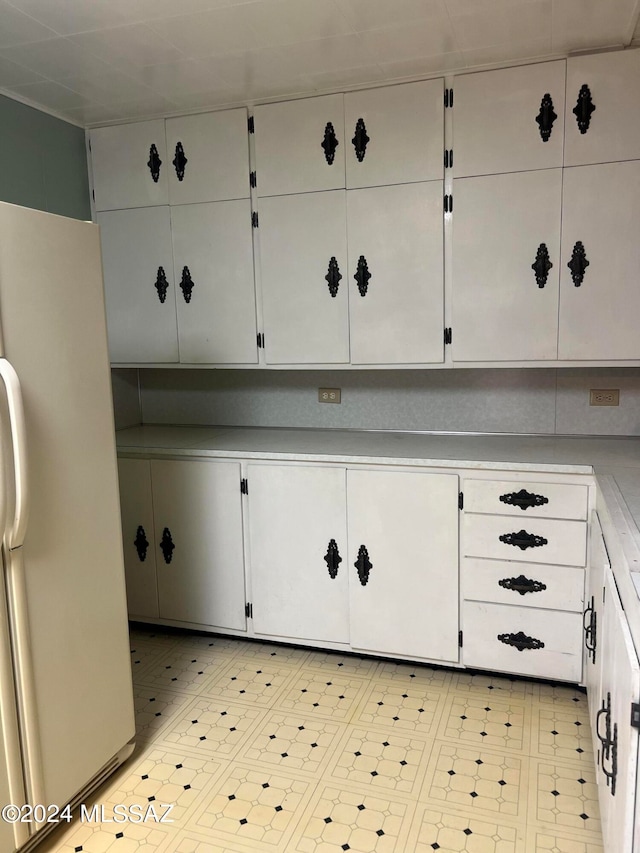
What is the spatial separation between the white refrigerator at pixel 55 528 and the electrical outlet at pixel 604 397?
2064 millimetres

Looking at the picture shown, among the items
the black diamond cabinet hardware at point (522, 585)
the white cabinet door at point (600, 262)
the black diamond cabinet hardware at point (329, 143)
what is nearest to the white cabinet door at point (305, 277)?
the black diamond cabinet hardware at point (329, 143)

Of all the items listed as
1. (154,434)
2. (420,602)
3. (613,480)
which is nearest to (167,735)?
(420,602)

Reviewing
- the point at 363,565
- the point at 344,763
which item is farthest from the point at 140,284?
the point at 344,763

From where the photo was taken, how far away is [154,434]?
342cm

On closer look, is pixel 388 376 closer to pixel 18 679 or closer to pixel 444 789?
pixel 444 789

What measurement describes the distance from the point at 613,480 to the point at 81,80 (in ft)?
8.38

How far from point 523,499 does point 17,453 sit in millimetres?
1766

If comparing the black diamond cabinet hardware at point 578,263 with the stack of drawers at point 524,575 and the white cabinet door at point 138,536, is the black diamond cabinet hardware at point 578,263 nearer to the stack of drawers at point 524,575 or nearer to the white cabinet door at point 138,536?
the stack of drawers at point 524,575

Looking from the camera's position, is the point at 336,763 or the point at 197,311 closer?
the point at 336,763

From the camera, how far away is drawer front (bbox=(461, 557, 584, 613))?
2506 millimetres

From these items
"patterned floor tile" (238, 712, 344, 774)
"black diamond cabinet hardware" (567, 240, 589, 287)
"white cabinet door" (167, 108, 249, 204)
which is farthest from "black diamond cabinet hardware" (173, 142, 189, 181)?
"patterned floor tile" (238, 712, 344, 774)

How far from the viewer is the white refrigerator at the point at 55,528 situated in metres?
1.72

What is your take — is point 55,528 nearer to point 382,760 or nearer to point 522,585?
point 382,760

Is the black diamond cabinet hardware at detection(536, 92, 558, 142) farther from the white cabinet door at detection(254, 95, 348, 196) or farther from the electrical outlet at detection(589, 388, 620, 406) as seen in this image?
the electrical outlet at detection(589, 388, 620, 406)
